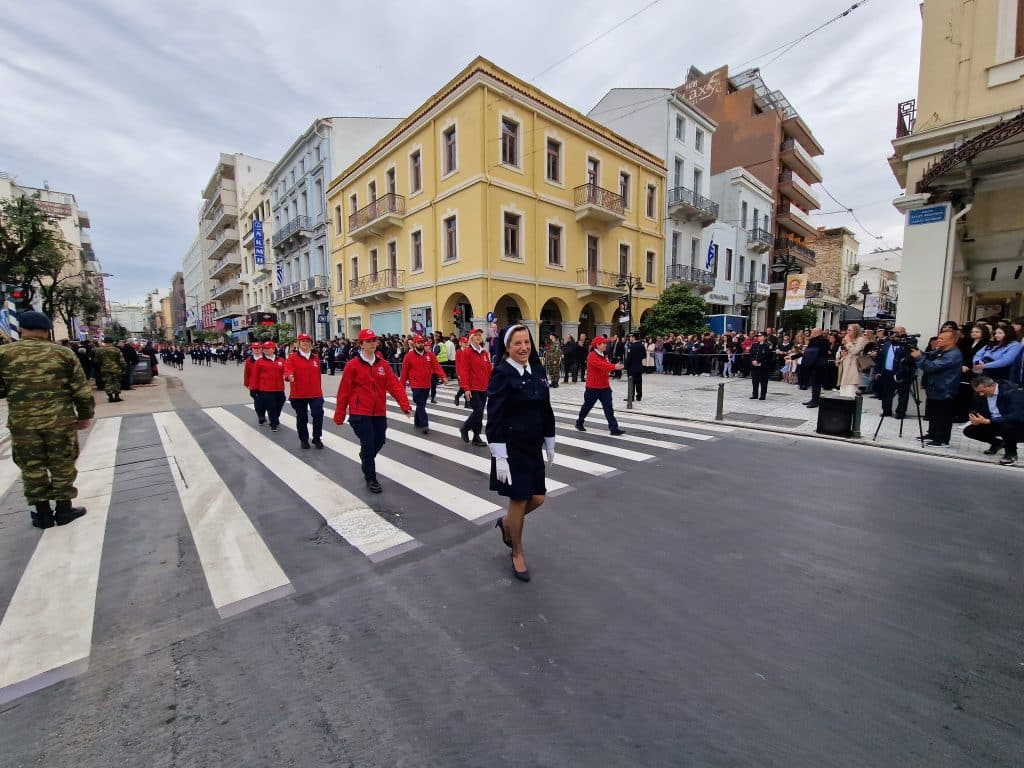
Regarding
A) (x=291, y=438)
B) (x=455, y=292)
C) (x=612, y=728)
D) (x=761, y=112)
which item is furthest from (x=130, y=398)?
(x=761, y=112)

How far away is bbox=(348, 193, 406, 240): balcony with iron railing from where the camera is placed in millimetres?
23328

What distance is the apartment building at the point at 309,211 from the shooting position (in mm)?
29891

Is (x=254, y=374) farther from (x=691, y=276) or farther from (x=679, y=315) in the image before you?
(x=691, y=276)

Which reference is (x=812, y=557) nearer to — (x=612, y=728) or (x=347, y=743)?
(x=612, y=728)

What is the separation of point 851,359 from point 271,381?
12.4 m

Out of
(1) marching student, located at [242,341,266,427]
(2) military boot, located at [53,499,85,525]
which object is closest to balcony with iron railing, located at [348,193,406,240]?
(1) marching student, located at [242,341,266,427]

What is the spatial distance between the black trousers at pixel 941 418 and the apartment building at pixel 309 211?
31040 millimetres

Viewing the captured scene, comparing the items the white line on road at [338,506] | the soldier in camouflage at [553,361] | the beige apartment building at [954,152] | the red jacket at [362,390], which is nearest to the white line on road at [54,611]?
the white line on road at [338,506]

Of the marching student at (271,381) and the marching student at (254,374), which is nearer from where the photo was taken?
the marching student at (271,381)

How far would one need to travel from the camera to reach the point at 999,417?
242 inches

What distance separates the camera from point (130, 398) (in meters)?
14.3

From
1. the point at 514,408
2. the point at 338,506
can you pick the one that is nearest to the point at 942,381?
the point at 514,408

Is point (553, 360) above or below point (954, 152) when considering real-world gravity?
below

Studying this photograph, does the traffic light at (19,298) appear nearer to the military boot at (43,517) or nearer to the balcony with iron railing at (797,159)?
the military boot at (43,517)
